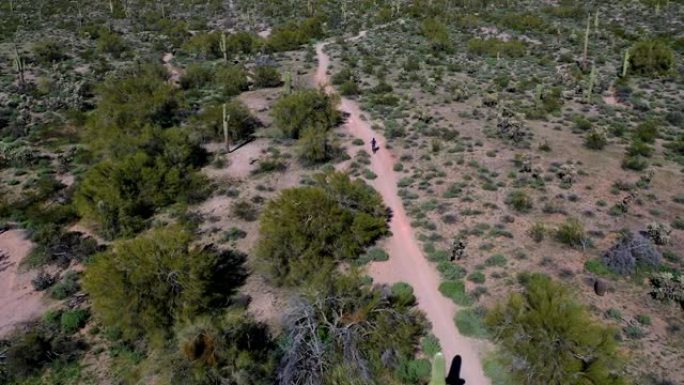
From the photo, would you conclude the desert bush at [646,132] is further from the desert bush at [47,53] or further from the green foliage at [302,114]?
the desert bush at [47,53]

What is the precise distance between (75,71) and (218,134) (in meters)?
21.6

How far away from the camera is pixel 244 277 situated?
1838 centimetres

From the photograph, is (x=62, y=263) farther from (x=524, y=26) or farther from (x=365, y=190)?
(x=524, y=26)

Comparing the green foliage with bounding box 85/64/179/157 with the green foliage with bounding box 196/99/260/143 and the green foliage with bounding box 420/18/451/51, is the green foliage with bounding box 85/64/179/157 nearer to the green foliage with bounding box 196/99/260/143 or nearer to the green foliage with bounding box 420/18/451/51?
the green foliage with bounding box 196/99/260/143

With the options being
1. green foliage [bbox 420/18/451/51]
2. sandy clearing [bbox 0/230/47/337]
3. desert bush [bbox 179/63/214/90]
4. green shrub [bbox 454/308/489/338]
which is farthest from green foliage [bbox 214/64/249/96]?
green shrub [bbox 454/308/489/338]

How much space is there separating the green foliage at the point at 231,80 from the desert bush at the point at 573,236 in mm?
26936

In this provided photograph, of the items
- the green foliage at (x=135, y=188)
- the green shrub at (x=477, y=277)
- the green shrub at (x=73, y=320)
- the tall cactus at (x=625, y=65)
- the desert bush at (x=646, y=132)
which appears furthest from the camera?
the tall cactus at (x=625, y=65)

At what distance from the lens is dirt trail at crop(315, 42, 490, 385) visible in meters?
14.6

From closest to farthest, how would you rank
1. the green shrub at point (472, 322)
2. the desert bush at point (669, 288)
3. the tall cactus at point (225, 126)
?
the green shrub at point (472, 322)
the desert bush at point (669, 288)
the tall cactus at point (225, 126)

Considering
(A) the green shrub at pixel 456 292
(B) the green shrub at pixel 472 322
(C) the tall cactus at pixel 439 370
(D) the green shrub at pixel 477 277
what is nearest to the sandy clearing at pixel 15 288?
(C) the tall cactus at pixel 439 370

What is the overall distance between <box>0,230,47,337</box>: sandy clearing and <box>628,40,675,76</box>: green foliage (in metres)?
44.7

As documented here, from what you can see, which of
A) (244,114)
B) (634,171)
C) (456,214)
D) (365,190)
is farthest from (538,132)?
(244,114)

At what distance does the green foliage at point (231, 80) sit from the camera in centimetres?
3772

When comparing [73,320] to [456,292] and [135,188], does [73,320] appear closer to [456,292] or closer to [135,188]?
[135,188]
